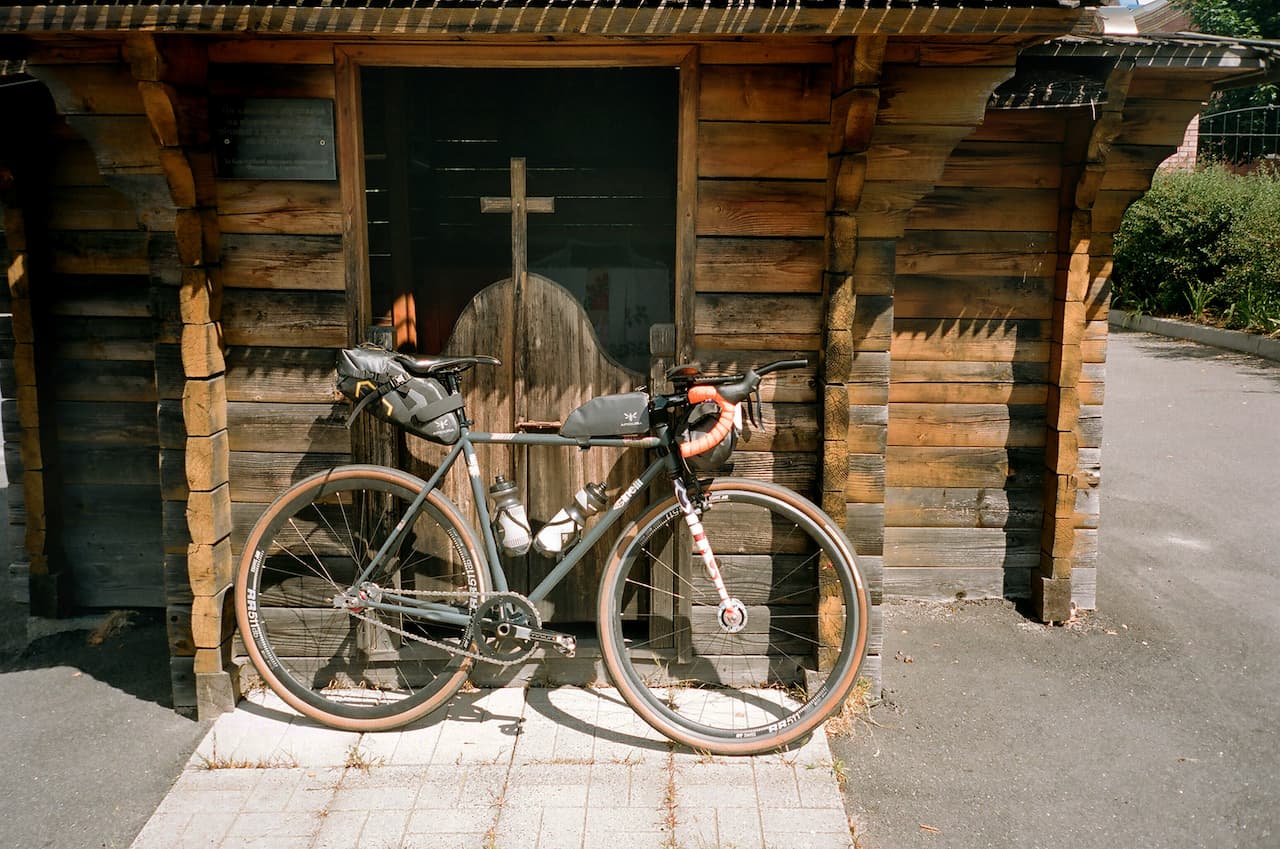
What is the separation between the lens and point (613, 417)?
4.58 metres

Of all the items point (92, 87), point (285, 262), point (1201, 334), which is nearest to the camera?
point (92, 87)

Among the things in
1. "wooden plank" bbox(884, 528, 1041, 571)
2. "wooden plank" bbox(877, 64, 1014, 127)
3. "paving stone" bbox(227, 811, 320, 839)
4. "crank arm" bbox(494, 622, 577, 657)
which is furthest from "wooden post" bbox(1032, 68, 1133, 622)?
"paving stone" bbox(227, 811, 320, 839)

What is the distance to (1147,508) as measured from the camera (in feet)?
28.5

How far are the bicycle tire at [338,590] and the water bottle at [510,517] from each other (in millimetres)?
202

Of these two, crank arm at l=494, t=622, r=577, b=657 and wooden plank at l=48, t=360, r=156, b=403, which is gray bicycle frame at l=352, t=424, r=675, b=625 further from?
wooden plank at l=48, t=360, r=156, b=403

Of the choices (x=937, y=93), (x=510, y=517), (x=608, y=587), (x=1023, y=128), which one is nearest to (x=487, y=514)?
(x=510, y=517)

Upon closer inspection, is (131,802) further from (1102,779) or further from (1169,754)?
(1169,754)

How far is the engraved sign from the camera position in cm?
465

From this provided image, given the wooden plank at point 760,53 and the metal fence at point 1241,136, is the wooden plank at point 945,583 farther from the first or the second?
the metal fence at point 1241,136

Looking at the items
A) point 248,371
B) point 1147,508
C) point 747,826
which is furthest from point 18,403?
point 1147,508

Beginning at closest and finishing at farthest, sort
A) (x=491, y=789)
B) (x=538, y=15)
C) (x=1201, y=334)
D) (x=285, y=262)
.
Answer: (x=538, y=15) → (x=491, y=789) → (x=285, y=262) → (x=1201, y=334)

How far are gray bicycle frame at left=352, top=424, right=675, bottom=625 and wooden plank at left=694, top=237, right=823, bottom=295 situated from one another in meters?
0.76

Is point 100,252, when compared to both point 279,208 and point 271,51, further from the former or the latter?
point 271,51

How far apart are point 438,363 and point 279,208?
968 millimetres
